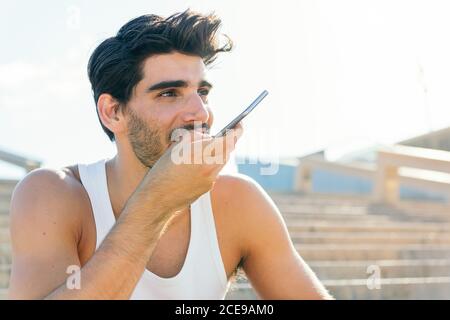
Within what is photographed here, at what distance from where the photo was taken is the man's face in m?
2.77

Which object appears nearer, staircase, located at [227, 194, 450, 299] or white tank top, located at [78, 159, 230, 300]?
white tank top, located at [78, 159, 230, 300]

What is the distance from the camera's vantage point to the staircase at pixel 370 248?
550 cm

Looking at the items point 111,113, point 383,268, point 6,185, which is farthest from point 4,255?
point 383,268

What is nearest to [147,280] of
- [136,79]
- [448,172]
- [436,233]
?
[136,79]

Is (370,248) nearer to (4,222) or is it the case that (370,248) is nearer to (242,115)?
(4,222)

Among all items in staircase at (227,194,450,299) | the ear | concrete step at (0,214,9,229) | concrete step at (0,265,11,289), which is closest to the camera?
the ear

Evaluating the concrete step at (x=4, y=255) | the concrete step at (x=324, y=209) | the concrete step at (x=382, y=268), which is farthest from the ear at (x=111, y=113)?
the concrete step at (x=324, y=209)

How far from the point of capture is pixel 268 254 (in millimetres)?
2805

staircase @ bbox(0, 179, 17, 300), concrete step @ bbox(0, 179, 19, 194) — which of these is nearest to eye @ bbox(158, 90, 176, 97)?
staircase @ bbox(0, 179, 17, 300)

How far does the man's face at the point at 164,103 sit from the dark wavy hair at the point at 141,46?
1.7 inches

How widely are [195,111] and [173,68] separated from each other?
1.09ft

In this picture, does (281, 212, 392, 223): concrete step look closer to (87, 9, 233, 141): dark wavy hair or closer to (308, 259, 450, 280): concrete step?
(308, 259, 450, 280): concrete step
